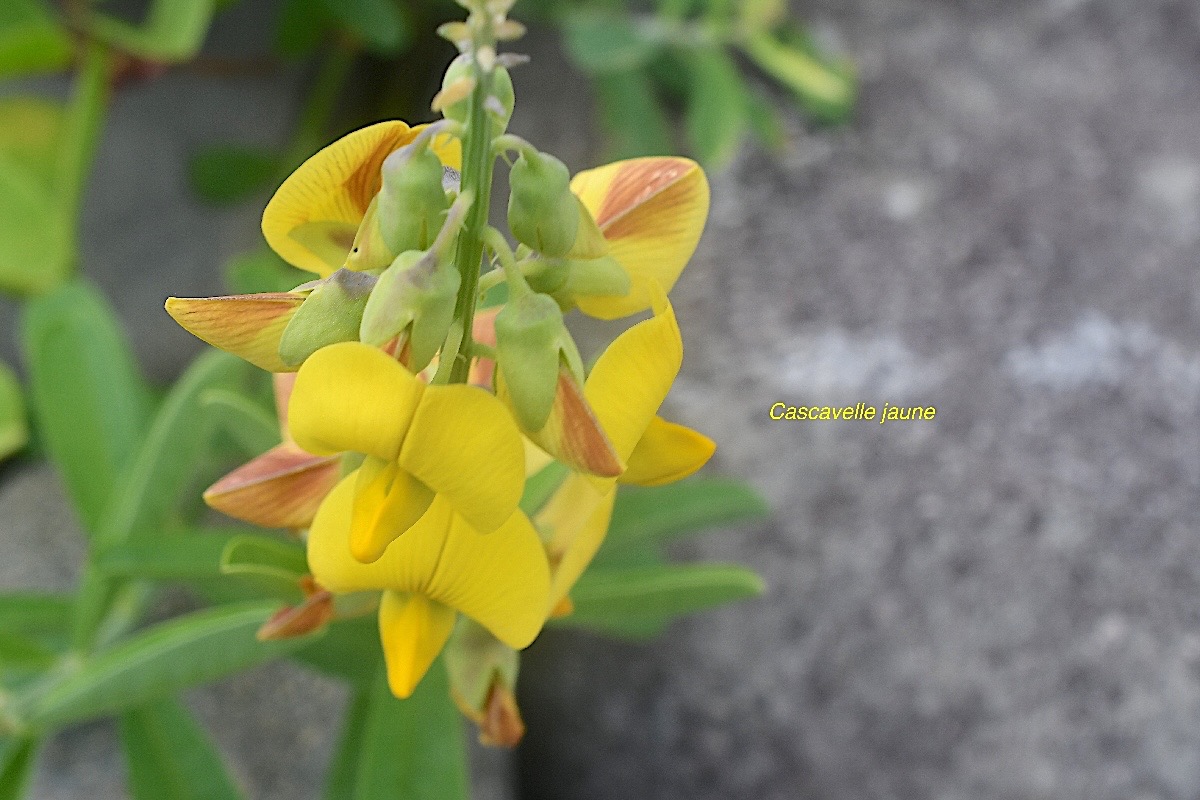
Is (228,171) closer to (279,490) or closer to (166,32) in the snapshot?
(166,32)

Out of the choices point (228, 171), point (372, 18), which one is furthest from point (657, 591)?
point (228, 171)

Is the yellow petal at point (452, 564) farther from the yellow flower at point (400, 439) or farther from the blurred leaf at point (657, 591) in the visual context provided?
the blurred leaf at point (657, 591)

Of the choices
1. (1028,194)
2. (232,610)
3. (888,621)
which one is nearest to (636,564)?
(888,621)

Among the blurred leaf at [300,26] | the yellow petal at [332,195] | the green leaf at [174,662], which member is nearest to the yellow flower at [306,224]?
the yellow petal at [332,195]

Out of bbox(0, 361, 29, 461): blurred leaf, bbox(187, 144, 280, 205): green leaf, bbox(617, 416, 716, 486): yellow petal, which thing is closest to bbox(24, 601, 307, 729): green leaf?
bbox(617, 416, 716, 486): yellow petal

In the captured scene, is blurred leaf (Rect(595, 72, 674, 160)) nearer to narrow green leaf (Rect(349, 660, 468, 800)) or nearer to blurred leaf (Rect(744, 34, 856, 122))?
blurred leaf (Rect(744, 34, 856, 122))

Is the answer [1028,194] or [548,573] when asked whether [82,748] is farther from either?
[1028,194]

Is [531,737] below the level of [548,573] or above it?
below
